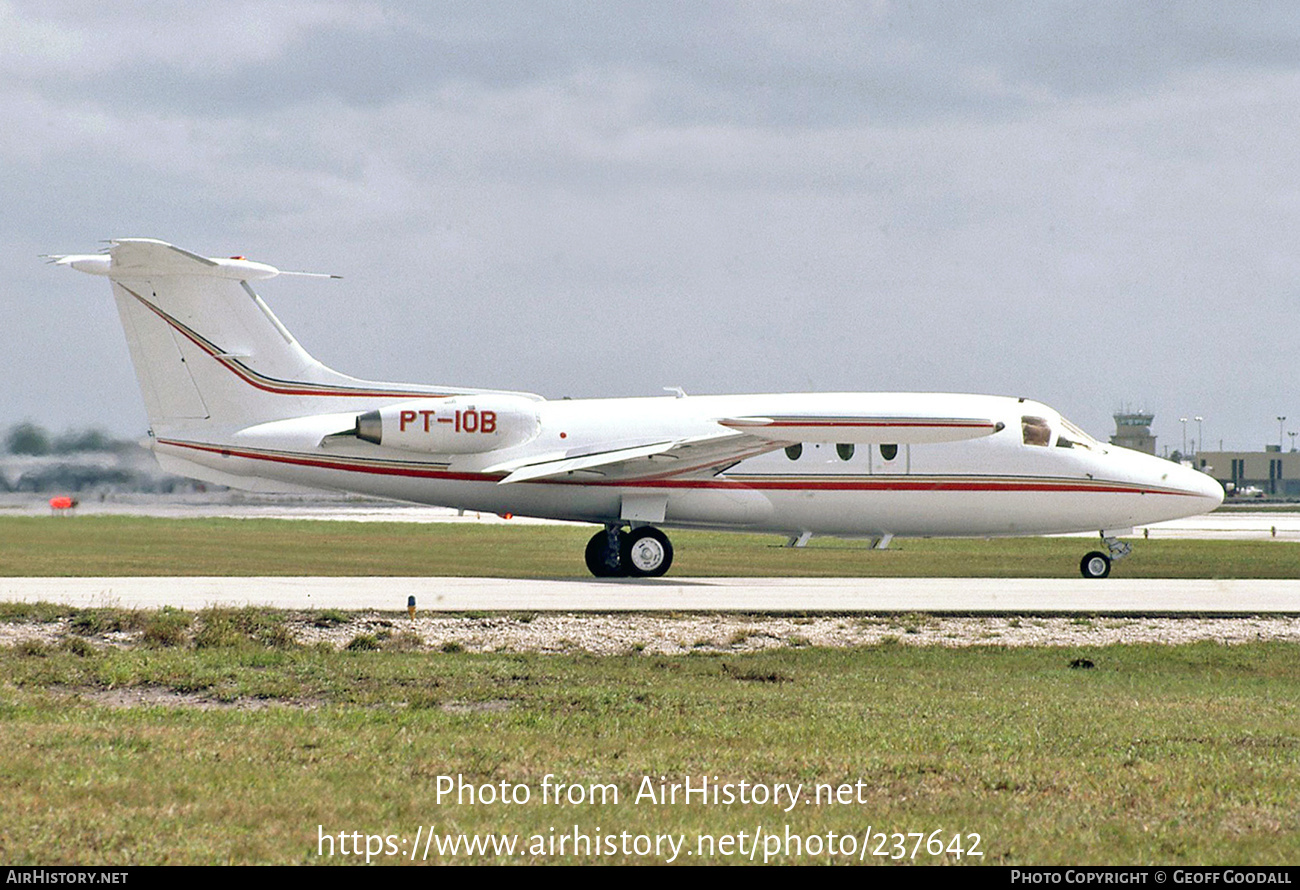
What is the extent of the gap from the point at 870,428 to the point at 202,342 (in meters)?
13.3

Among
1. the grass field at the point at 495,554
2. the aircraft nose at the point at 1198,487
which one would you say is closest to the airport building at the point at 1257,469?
the grass field at the point at 495,554

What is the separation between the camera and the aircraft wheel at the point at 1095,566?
30797 millimetres

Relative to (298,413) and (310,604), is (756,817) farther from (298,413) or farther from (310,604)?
(298,413)

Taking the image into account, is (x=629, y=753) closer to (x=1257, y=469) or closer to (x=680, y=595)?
(x=680, y=595)

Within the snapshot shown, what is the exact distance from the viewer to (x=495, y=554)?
128 feet

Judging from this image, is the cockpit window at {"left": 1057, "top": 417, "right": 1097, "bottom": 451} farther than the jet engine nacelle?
Yes

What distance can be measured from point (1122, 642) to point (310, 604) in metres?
11.1

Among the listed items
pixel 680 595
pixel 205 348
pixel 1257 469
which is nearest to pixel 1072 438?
pixel 680 595

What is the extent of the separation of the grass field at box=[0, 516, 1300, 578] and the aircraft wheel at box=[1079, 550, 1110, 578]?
1.21 meters

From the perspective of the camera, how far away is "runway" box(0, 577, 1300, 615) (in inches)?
→ 818

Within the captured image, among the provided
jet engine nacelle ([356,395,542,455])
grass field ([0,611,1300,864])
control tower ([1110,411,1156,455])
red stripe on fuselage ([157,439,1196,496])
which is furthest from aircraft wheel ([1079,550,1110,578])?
control tower ([1110,411,1156,455])

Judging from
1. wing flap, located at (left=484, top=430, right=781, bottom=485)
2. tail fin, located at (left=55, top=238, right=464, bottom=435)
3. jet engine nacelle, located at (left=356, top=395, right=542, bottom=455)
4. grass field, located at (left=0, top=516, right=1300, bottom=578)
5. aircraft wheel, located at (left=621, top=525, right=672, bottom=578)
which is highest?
tail fin, located at (left=55, top=238, right=464, bottom=435)

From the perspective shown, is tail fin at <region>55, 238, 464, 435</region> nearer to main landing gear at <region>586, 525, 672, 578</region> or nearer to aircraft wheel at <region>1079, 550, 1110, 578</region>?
main landing gear at <region>586, 525, 672, 578</region>

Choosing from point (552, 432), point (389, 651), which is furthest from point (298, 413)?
point (389, 651)
